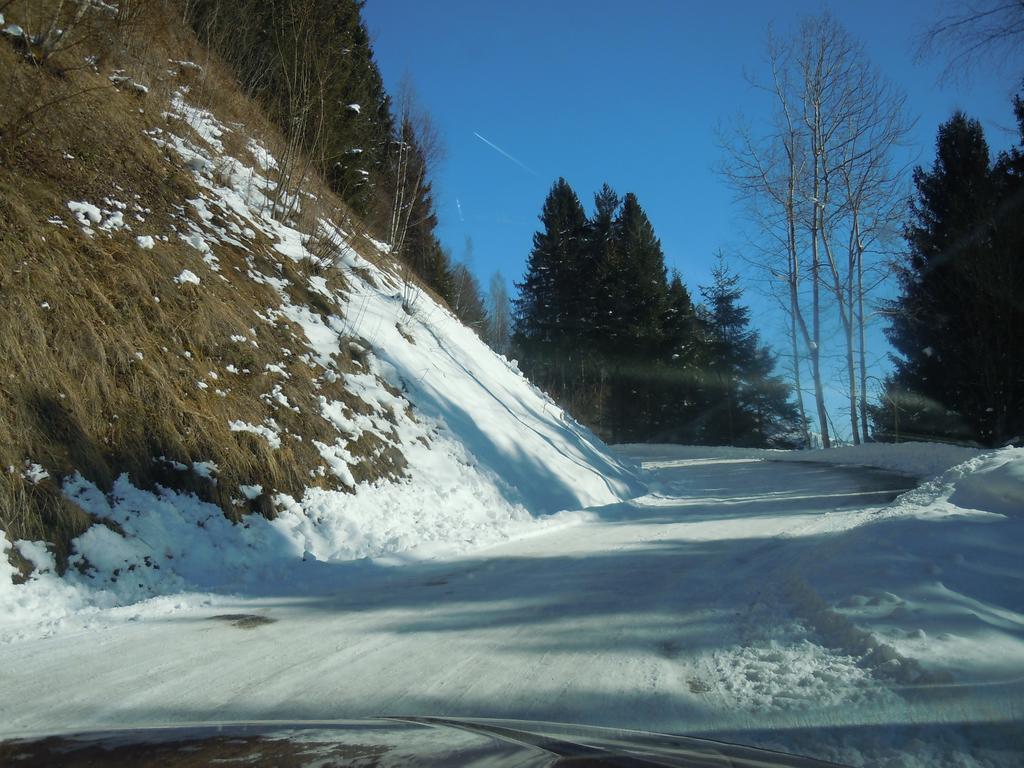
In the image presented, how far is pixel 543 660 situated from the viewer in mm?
3807

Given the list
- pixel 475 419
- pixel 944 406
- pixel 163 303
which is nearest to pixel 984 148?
pixel 944 406

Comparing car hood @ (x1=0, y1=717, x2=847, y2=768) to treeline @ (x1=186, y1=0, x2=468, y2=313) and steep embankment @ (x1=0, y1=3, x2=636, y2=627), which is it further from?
treeline @ (x1=186, y1=0, x2=468, y2=313)

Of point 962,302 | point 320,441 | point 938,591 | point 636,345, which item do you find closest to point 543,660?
point 938,591

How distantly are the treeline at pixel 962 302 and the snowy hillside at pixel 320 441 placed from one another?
1746cm

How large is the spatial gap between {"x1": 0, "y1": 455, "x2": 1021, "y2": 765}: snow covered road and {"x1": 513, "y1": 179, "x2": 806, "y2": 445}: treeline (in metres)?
34.9

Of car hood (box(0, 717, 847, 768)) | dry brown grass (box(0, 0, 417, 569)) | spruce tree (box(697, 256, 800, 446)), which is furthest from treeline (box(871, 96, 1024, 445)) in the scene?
car hood (box(0, 717, 847, 768))

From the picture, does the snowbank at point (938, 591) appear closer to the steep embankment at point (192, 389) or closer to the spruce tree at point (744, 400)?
the steep embankment at point (192, 389)

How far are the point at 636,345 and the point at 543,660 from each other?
126 feet

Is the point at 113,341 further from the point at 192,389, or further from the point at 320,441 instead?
the point at 320,441

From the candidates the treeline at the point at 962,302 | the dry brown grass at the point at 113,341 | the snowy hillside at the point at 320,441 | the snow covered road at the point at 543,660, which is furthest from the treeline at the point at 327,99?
the treeline at the point at 962,302

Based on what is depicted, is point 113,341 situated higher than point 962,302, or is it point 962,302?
point 962,302

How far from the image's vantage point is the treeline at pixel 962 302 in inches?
910

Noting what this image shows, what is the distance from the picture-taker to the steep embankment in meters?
5.41

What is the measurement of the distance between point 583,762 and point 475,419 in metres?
9.14
